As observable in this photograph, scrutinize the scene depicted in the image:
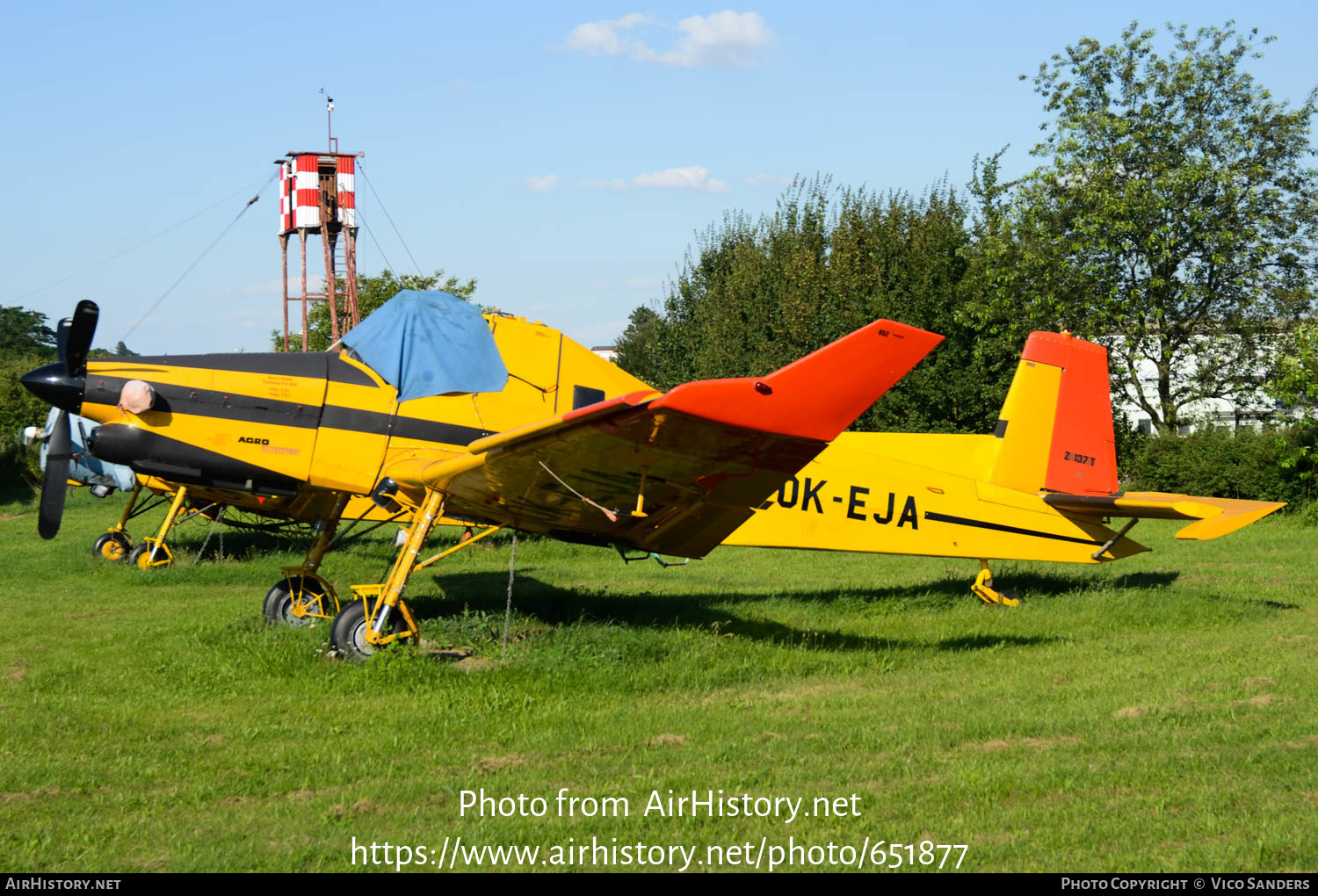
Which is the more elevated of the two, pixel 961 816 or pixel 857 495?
pixel 857 495

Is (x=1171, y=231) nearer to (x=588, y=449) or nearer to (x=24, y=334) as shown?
(x=588, y=449)

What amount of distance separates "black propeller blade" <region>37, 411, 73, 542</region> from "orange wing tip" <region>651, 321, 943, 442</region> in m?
5.84

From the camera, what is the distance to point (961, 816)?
482cm

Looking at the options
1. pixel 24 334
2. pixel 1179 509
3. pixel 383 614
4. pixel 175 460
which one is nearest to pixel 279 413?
pixel 175 460

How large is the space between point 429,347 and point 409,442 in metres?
0.84

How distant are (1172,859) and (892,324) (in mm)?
3060

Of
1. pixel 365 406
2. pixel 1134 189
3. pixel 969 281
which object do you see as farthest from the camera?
pixel 969 281

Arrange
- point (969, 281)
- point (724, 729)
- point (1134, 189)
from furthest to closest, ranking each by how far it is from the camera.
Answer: point (969, 281) → point (1134, 189) → point (724, 729)

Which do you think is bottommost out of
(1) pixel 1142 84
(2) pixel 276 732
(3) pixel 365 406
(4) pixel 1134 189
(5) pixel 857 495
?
(2) pixel 276 732

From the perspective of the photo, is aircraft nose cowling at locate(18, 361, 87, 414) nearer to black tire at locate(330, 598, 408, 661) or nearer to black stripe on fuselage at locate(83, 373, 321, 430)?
black stripe on fuselage at locate(83, 373, 321, 430)

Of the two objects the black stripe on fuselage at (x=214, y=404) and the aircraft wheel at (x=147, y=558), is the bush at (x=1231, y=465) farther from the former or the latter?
the aircraft wheel at (x=147, y=558)

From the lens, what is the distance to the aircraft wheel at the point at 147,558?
597 inches
